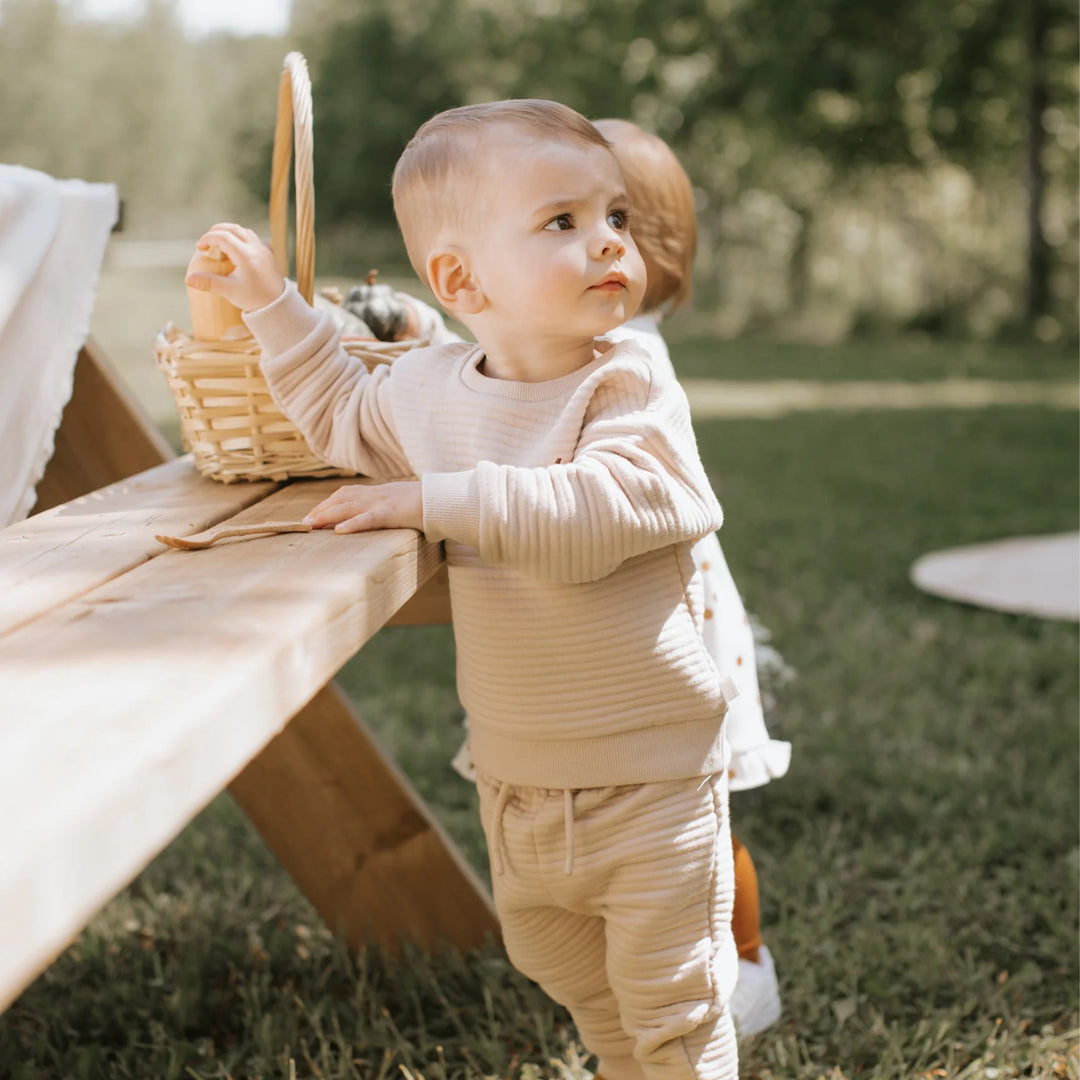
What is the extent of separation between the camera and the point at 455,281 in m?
1.31

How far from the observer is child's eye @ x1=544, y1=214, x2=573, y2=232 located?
4.09 ft

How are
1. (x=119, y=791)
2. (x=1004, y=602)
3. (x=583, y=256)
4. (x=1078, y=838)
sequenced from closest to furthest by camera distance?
1. (x=119, y=791)
2. (x=583, y=256)
3. (x=1078, y=838)
4. (x=1004, y=602)

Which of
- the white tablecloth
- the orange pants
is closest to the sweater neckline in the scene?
the white tablecloth

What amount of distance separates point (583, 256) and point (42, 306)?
2.66 ft

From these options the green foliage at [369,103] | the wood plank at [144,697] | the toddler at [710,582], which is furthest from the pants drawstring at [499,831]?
the green foliage at [369,103]

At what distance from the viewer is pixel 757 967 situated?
1.73 meters

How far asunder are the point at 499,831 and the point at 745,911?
1.60ft

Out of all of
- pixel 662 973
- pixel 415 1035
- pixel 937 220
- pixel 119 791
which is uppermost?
pixel 119 791

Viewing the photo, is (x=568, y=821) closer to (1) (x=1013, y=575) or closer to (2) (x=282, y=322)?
(2) (x=282, y=322)

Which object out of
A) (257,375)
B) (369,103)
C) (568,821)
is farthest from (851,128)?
(369,103)

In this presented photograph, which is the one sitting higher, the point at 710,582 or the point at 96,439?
the point at 96,439

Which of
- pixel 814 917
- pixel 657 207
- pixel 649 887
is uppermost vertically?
pixel 657 207

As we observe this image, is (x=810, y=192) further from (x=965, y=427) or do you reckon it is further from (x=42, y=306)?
(x=42, y=306)

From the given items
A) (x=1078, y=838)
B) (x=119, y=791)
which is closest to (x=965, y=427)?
(x=1078, y=838)
